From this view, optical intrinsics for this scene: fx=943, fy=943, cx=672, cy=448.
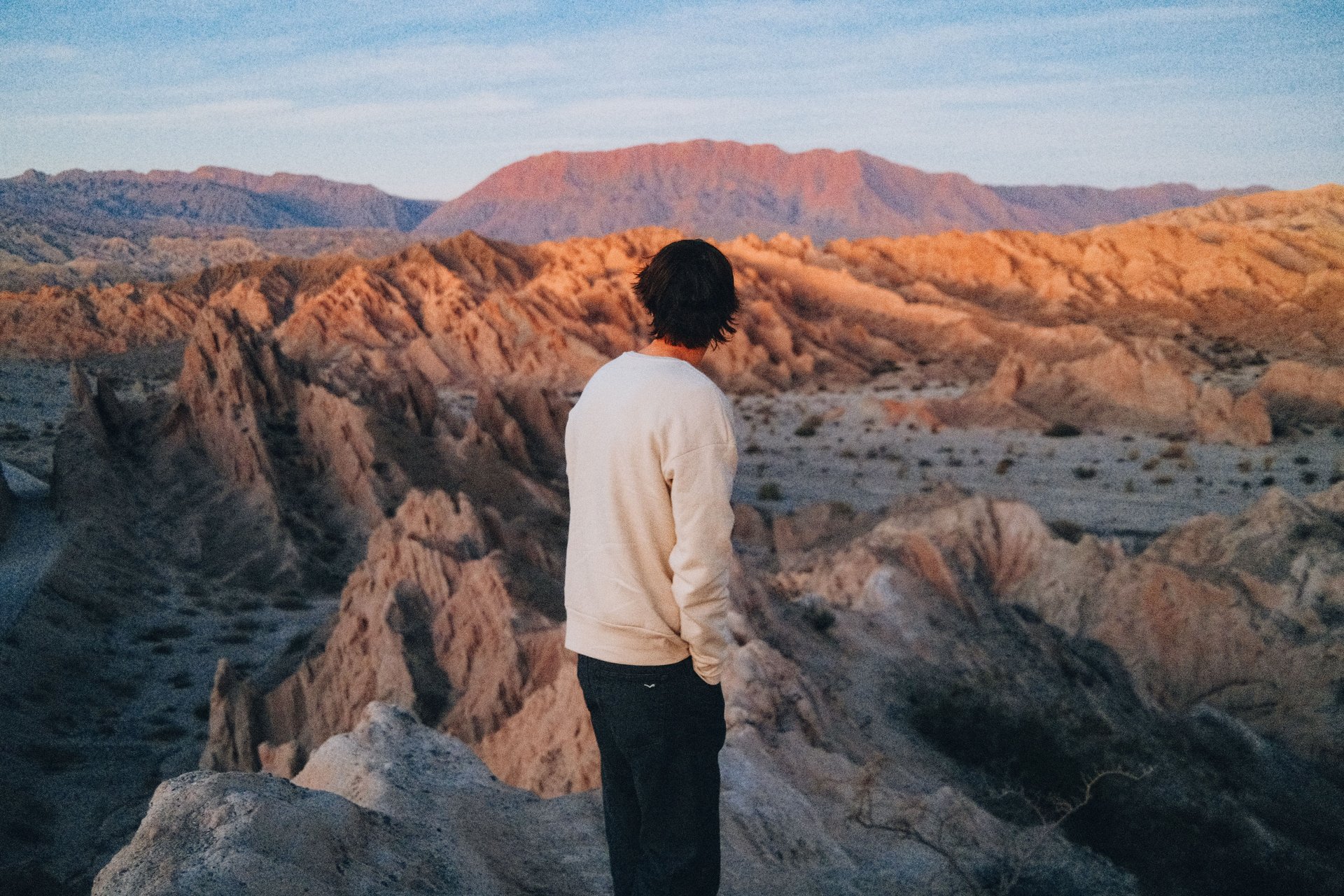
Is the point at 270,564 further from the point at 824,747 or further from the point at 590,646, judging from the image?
the point at 590,646

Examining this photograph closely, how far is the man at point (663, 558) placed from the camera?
7.72 feet

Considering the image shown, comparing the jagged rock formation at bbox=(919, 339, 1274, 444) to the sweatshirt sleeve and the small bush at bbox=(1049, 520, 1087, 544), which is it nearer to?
the small bush at bbox=(1049, 520, 1087, 544)

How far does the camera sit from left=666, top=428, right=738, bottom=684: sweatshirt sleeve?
234 centimetres

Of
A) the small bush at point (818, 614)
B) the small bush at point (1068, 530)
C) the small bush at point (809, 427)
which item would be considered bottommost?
the small bush at point (809, 427)

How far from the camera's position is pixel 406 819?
3.56 m

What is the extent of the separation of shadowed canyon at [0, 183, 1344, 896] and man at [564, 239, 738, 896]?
1064mm

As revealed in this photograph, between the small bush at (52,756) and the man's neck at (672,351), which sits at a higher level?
the man's neck at (672,351)

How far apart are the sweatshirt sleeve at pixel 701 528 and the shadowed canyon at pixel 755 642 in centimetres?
147

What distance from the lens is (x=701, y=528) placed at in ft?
7.68

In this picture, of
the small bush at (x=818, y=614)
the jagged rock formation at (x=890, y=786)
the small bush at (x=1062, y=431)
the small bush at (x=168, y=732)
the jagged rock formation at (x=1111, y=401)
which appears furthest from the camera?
the small bush at (x=1062, y=431)

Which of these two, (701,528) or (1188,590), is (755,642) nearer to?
(701,528)

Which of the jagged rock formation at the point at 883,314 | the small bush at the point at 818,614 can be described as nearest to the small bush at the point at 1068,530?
the small bush at the point at 818,614

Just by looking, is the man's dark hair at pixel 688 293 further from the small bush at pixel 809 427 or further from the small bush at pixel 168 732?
the small bush at pixel 809 427

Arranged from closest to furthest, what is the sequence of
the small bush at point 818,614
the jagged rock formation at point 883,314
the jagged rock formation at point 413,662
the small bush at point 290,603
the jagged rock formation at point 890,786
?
the jagged rock formation at point 890,786, the small bush at point 818,614, the jagged rock formation at point 413,662, the small bush at point 290,603, the jagged rock formation at point 883,314
